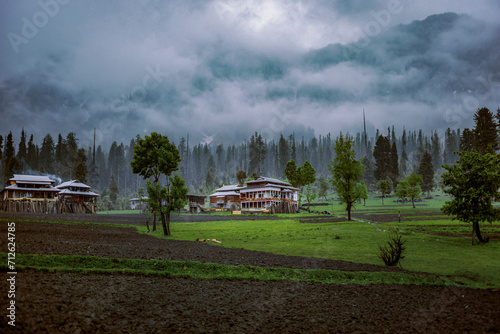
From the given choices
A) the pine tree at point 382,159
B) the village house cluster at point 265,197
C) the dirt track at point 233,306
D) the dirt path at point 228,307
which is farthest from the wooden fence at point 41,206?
the pine tree at point 382,159

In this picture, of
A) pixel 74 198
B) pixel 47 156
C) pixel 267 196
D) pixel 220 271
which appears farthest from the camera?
pixel 47 156

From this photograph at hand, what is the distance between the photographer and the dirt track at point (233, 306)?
7.67 m

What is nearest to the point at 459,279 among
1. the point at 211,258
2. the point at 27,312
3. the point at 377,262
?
the point at 377,262

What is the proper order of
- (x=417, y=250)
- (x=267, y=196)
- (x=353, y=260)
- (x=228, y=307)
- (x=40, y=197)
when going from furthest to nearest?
(x=267, y=196), (x=40, y=197), (x=417, y=250), (x=353, y=260), (x=228, y=307)

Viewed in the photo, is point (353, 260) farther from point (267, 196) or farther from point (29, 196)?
point (29, 196)

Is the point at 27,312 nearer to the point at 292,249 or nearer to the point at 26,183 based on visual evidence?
the point at 292,249

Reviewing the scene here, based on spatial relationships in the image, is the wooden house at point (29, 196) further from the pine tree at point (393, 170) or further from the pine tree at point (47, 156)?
the pine tree at point (393, 170)

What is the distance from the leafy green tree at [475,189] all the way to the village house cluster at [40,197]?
3237 inches

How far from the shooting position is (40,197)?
246 feet

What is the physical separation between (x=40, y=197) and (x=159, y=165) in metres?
56.1

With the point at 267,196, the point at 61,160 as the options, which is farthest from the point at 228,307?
the point at 61,160

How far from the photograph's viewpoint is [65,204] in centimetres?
7631

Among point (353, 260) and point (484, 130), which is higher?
point (484, 130)

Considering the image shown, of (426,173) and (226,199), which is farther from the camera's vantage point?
(426,173)
